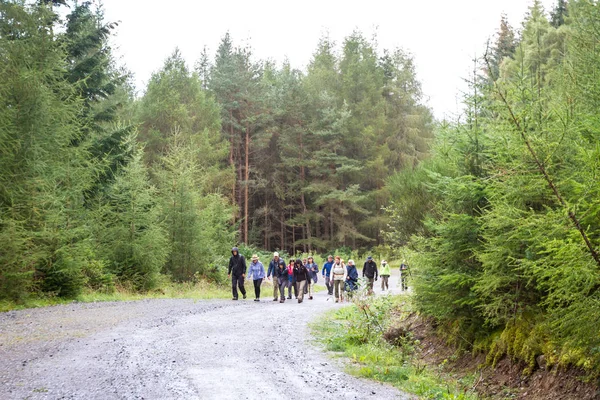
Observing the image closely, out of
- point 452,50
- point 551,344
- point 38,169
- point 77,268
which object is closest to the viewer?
point 551,344

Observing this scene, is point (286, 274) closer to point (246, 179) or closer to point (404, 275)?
point (404, 275)

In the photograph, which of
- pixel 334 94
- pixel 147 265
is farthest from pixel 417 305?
pixel 334 94

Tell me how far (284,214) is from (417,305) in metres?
44.3

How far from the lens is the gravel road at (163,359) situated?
648 centimetres

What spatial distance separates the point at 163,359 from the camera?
8.29m

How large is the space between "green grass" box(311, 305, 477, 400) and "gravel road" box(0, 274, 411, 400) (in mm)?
368

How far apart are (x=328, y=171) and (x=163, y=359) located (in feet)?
138

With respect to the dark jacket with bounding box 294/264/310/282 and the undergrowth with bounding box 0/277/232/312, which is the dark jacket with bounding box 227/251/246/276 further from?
the dark jacket with bounding box 294/264/310/282

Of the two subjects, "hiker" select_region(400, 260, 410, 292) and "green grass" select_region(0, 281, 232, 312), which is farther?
"green grass" select_region(0, 281, 232, 312)

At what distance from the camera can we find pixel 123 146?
24156 mm

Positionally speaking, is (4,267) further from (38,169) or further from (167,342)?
(167,342)

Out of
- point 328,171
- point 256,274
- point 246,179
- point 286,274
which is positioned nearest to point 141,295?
point 256,274

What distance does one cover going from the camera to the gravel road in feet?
21.2

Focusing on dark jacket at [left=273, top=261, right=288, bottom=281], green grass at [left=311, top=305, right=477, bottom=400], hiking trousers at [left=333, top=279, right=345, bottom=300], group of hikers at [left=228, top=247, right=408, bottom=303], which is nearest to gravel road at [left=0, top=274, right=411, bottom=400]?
green grass at [left=311, top=305, right=477, bottom=400]
